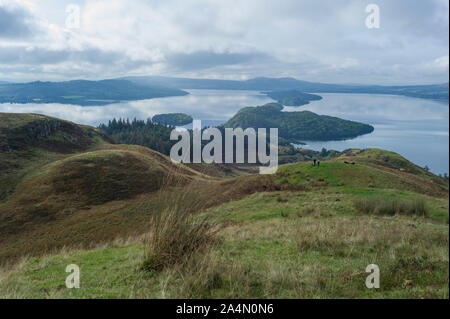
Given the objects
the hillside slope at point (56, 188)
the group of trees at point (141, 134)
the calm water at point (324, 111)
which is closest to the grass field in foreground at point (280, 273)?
the calm water at point (324, 111)

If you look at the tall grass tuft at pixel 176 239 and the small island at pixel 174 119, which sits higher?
the small island at pixel 174 119

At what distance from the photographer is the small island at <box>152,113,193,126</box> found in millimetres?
137875

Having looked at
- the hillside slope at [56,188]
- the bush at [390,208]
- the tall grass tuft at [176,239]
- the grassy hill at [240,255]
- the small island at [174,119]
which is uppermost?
the small island at [174,119]

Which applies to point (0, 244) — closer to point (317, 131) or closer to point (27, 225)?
point (27, 225)

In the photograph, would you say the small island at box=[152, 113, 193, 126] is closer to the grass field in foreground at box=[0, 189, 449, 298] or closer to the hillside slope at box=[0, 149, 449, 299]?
the hillside slope at box=[0, 149, 449, 299]

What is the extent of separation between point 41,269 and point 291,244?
5.62 m

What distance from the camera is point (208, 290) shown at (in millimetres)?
3299

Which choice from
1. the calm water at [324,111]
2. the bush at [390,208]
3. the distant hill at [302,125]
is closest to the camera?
the bush at [390,208]

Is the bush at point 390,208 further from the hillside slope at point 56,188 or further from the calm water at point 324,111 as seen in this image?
the hillside slope at point 56,188

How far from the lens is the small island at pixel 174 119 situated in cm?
13788

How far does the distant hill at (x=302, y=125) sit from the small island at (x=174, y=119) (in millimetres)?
33190

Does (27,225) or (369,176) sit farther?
(369,176)

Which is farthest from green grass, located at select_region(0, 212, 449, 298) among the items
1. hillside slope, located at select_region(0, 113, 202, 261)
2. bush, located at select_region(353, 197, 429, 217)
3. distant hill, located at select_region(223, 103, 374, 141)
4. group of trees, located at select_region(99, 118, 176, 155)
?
distant hill, located at select_region(223, 103, 374, 141)

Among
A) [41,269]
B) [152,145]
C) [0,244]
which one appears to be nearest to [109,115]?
[152,145]
